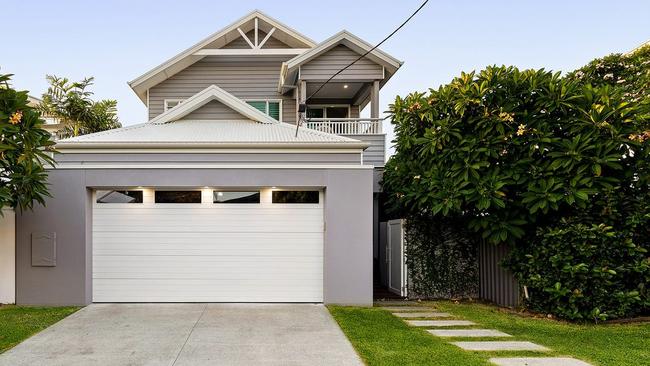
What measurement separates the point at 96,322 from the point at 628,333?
8602mm

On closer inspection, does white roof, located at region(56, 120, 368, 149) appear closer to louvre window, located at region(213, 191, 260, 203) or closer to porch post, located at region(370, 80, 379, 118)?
louvre window, located at region(213, 191, 260, 203)

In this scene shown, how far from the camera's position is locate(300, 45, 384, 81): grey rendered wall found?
13883mm

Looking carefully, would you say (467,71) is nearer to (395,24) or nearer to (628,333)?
(395,24)

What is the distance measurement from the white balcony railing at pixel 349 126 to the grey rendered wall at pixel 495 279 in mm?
5426

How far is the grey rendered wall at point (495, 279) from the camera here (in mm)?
8734

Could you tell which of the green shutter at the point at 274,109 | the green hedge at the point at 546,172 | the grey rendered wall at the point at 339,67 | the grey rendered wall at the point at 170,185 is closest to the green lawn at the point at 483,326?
the green hedge at the point at 546,172

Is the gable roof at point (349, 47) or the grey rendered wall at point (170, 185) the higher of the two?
the gable roof at point (349, 47)

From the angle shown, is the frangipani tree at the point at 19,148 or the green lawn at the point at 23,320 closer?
the green lawn at the point at 23,320

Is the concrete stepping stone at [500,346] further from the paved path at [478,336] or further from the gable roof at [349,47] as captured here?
the gable roof at [349,47]

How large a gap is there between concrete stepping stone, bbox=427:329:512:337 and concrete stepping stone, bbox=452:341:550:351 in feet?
1.47

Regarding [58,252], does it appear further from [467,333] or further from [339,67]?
[339,67]

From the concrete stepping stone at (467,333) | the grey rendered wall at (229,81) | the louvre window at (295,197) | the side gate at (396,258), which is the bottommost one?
the concrete stepping stone at (467,333)

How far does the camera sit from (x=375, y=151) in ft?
43.8

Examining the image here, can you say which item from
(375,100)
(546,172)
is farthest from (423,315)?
(375,100)
